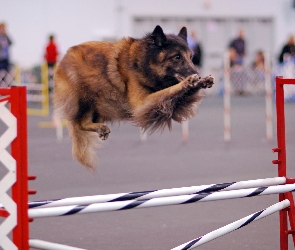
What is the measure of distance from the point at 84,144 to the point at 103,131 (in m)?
0.42

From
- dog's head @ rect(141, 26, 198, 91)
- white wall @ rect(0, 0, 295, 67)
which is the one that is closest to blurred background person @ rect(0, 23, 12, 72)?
white wall @ rect(0, 0, 295, 67)

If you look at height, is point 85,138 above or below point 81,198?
above

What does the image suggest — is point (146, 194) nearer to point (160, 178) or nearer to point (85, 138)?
point (85, 138)

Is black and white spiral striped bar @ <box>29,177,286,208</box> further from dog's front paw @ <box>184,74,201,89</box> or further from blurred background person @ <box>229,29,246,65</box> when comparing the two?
blurred background person @ <box>229,29,246,65</box>

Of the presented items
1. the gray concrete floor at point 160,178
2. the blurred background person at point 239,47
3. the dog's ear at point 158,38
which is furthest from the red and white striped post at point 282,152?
the blurred background person at point 239,47

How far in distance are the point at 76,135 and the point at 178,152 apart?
17.3 ft

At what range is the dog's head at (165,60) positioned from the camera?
4238 millimetres

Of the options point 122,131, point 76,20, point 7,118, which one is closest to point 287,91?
point 122,131

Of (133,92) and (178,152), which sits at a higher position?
(133,92)

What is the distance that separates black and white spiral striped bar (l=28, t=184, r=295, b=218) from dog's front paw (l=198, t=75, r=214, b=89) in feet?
2.23

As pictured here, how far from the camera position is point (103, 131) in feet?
14.6

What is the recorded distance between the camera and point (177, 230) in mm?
5332

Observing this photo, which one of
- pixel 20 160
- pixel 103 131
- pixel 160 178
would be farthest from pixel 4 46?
pixel 20 160

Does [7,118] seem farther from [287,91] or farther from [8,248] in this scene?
[287,91]
